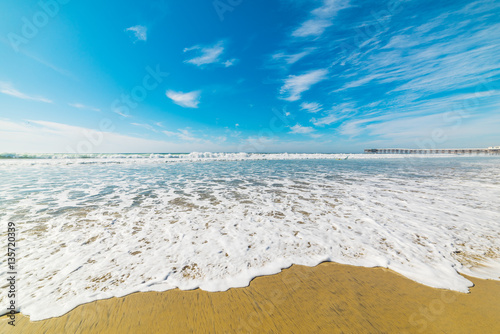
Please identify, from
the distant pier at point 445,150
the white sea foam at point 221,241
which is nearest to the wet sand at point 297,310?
the white sea foam at point 221,241

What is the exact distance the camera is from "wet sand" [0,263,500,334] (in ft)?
6.60

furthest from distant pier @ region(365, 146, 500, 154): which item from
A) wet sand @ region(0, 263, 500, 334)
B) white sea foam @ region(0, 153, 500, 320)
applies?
wet sand @ region(0, 263, 500, 334)

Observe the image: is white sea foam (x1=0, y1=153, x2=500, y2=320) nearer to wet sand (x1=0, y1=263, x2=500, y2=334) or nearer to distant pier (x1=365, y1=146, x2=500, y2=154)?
wet sand (x1=0, y1=263, x2=500, y2=334)

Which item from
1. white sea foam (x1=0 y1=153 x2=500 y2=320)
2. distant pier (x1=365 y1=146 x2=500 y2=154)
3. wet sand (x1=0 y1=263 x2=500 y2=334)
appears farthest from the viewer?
distant pier (x1=365 y1=146 x2=500 y2=154)

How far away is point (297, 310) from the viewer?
2236 mm

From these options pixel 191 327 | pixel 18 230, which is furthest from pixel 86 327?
pixel 18 230

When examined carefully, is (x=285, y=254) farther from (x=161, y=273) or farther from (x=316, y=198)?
(x=316, y=198)

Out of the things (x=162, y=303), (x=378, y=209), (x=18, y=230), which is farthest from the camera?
(x=378, y=209)

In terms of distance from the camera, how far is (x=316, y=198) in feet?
24.1

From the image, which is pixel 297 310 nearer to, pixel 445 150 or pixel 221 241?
pixel 221 241

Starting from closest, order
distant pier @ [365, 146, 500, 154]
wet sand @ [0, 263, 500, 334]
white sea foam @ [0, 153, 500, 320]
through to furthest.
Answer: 1. wet sand @ [0, 263, 500, 334]
2. white sea foam @ [0, 153, 500, 320]
3. distant pier @ [365, 146, 500, 154]

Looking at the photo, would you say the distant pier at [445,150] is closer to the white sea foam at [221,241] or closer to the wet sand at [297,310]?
the white sea foam at [221,241]

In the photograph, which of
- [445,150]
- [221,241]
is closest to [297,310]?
[221,241]

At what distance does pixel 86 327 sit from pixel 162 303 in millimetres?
777
